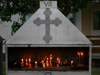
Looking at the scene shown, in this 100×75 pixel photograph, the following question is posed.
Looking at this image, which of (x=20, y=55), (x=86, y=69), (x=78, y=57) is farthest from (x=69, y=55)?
(x=20, y=55)

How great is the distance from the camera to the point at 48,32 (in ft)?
14.7

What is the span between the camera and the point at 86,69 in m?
4.59

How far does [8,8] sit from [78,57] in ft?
12.1

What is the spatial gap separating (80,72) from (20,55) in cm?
182

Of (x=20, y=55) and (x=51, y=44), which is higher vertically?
(x=51, y=44)

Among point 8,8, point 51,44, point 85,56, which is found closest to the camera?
point 51,44

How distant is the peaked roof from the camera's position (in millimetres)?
4426

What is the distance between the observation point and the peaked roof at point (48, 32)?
4.43 metres

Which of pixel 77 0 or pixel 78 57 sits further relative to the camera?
pixel 77 0

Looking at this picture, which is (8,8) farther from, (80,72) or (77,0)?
(80,72)

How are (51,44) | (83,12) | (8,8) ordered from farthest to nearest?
(83,12), (8,8), (51,44)

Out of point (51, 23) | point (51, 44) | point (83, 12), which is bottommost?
point (51, 44)

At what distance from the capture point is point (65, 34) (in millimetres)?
4480

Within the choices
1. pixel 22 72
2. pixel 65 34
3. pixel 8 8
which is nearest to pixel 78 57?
pixel 65 34
